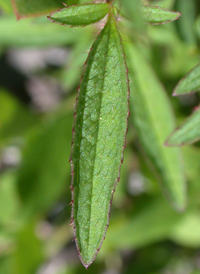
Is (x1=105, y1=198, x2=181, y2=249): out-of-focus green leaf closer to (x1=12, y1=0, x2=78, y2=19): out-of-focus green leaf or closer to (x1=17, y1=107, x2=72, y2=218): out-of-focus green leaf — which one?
(x1=17, y1=107, x2=72, y2=218): out-of-focus green leaf

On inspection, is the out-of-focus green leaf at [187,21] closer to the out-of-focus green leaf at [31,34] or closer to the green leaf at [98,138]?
the out-of-focus green leaf at [31,34]

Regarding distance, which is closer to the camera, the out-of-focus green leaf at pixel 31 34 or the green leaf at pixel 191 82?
the green leaf at pixel 191 82

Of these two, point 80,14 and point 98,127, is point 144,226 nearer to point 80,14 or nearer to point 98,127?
point 98,127

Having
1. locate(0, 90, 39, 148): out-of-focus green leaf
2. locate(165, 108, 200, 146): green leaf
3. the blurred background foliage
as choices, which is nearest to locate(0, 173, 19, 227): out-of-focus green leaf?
the blurred background foliage

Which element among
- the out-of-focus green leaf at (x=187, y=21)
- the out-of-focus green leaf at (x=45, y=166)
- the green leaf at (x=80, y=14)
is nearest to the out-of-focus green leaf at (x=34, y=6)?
the green leaf at (x=80, y=14)

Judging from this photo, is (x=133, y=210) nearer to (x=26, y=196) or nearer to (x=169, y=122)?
(x=26, y=196)

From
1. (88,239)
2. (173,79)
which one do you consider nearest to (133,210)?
(173,79)
